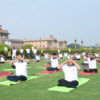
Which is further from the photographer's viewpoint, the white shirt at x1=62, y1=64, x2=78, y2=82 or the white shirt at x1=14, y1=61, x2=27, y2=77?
the white shirt at x1=14, y1=61, x2=27, y2=77

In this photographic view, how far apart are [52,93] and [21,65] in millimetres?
2355

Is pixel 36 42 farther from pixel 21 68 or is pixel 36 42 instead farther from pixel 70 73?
pixel 70 73

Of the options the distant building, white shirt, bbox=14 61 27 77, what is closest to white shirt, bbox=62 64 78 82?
white shirt, bbox=14 61 27 77

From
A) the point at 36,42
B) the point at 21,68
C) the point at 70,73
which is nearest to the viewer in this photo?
the point at 70,73

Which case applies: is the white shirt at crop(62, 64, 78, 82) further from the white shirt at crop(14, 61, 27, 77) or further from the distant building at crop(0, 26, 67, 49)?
the distant building at crop(0, 26, 67, 49)

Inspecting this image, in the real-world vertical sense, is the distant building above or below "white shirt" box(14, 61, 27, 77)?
above

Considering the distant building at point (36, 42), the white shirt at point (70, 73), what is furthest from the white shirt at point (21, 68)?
the distant building at point (36, 42)

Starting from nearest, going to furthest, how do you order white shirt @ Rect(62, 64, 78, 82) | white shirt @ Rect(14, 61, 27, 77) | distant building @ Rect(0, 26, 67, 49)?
white shirt @ Rect(62, 64, 78, 82) → white shirt @ Rect(14, 61, 27, 77) → distant building @ Rect(0, 26, 67, 49)

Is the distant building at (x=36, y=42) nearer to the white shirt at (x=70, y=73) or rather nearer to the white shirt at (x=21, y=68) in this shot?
the white shirt at (x=21, y=68)

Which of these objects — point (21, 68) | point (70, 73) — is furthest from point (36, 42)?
point (70, 73)

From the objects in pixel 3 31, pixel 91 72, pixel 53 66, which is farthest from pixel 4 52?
pixel 3 31

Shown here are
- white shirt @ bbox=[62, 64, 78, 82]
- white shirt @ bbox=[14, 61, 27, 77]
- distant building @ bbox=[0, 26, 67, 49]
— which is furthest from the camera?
distant building @ bbox=[0, 26, 67, 49]

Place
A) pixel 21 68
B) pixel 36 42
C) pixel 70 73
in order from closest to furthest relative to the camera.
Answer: pixel 70 73, pixel 21 68, pixel 36 42

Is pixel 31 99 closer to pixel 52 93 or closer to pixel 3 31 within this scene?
pixel 52 93
